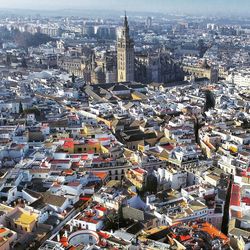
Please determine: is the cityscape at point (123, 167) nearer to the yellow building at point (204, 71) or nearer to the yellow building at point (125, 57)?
the yellow building at point (125, 57)

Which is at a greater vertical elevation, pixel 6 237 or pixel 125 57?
pixel 125 57

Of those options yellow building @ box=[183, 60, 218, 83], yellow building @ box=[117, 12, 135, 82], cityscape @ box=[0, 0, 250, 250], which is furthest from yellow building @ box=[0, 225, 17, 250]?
yellow building @ box=[183, 60, 218, 83]

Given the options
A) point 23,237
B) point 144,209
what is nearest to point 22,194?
point 23,237

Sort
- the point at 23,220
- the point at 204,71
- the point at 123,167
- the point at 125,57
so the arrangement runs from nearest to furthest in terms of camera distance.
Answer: the point at 23,220 < the point at 123,167 < the point at 125,57 < the point at 204,71

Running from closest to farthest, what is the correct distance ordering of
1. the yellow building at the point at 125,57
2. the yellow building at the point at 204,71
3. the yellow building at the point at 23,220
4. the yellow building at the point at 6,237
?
the yellow building at the point at 6,237 < the yellow building at the point at 23,220 < the yellow building at the point at 125,57 < the yellow building at the point at 204,71

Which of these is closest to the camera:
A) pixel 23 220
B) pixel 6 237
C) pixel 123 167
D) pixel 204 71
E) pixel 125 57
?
pixel 6 237

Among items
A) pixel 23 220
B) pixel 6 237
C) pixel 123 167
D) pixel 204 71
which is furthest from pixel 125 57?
pixel 6 237

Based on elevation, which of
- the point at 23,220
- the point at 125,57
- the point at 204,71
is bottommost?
the point at 204,71

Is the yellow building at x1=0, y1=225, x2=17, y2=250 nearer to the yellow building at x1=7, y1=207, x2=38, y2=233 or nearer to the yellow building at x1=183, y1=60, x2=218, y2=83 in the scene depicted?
the yellow building at x1=7, y1=207, x2=38, y2=233

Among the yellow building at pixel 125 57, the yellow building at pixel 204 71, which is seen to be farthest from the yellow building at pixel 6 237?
the yellow building at pixel 204 71

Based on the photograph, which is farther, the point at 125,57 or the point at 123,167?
the point at 125,57

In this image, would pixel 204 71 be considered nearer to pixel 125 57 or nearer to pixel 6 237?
pixel 125 57
